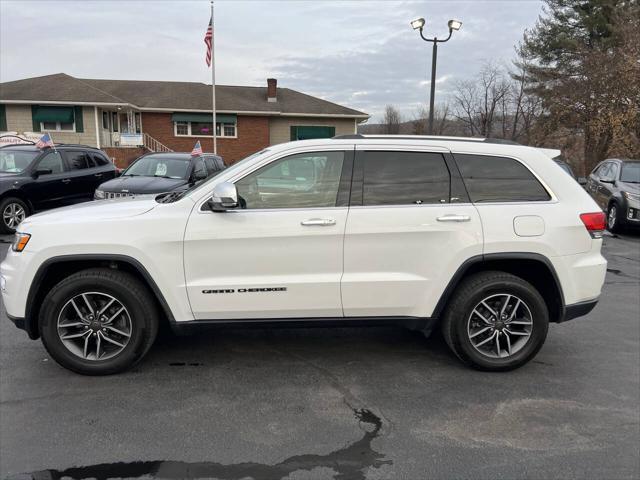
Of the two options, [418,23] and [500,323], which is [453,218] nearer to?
[500,323]

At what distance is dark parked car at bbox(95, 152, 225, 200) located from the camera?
10195 mm

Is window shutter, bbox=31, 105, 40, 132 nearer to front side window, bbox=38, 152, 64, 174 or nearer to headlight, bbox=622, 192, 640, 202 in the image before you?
front side window, bbox=38, 152, 64, 174

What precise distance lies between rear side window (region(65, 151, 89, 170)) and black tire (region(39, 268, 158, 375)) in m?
8.83

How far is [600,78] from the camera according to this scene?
2056cm

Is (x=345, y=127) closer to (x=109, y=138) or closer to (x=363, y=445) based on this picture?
(x=109, y=138)

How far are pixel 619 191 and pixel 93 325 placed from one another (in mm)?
11399

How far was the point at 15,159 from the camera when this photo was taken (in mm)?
10758

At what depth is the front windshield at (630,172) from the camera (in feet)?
38.9

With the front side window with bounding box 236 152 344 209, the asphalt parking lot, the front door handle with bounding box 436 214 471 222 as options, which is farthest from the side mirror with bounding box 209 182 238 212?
the front door handle with bounding box 436 214 471 222

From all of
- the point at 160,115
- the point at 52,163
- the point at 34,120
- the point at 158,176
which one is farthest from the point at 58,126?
the point at 158,176

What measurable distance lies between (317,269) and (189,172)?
8.28 m

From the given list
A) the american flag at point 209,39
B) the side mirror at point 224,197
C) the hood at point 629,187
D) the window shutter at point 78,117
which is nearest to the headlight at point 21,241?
the side mirror at point 224,197

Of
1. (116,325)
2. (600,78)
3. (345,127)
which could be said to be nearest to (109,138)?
(345,127)

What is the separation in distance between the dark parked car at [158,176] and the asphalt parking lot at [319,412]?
5.62 m
